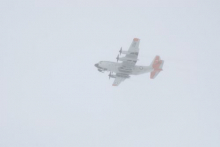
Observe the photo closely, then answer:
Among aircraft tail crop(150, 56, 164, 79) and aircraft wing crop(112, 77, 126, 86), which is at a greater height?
aircraft tail crop(150, 56, 164, 79)

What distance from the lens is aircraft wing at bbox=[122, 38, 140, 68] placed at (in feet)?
296

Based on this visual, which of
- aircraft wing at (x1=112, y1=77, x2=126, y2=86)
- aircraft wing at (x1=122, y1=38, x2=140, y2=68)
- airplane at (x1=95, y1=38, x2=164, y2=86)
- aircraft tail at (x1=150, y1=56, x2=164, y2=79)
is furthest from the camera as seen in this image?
aircraft wing at (x1=112, y1=77, x2=126, y2=86)

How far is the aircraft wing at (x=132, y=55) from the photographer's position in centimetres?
9012

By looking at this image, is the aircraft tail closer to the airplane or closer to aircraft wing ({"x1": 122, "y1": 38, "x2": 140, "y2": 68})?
the airplane

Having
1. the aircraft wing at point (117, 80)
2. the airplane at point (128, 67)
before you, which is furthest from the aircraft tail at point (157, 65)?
the aircraft wing at point (117, 80)

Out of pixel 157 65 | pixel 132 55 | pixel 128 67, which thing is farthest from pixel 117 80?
pixel 132 55

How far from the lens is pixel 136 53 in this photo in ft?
300

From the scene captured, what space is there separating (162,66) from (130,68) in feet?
29.2

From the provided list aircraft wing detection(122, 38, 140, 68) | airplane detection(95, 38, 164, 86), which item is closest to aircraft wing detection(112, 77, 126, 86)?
airplane detection(95, 38, 164, 86)

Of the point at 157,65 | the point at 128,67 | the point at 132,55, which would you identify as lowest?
the point at 128,67

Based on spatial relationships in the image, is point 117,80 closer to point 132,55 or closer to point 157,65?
point 157,65

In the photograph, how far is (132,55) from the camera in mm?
91688

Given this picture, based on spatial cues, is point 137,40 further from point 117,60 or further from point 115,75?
point 115,75

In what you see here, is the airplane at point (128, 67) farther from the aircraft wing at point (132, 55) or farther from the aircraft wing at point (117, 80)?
the aircraft wing at point (117, 80)
